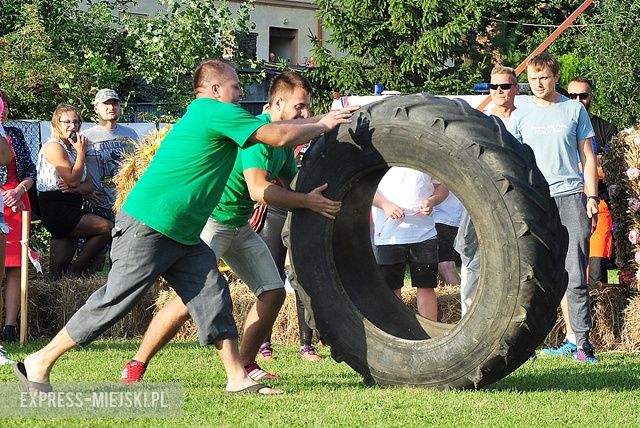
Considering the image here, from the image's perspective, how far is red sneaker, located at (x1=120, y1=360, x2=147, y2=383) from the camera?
7055 mm

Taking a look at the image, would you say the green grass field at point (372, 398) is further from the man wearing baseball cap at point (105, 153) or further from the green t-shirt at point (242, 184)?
the man wearing baseball cap at point (105, 153)

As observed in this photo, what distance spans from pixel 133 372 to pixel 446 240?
3.96 meters

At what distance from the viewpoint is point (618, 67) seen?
90.3 feet

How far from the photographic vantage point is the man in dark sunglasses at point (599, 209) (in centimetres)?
1030

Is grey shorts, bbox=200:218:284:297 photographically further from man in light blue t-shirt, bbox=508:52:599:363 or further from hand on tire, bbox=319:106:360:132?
man in light blue t-shirt, bbox=508:52:599:363

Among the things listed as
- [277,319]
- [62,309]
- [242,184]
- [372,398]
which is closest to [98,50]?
[62,309]

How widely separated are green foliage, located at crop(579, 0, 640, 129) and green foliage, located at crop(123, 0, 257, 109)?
11194 mm

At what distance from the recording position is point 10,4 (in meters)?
21.9

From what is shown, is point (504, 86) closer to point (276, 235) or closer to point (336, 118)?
point (276, 235)

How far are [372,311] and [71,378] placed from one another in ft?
6.45

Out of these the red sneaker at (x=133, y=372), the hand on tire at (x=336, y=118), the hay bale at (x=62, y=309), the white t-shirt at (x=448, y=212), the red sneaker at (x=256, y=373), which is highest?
the hand on tire at (x=336, y=118)

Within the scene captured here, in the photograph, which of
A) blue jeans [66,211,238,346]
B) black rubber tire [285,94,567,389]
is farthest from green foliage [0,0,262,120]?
blue jeans [66,211,238,346]

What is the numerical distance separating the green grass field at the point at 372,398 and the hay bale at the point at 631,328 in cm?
66

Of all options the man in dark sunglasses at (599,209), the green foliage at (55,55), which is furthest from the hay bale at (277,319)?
the green foliage at (55,55)
